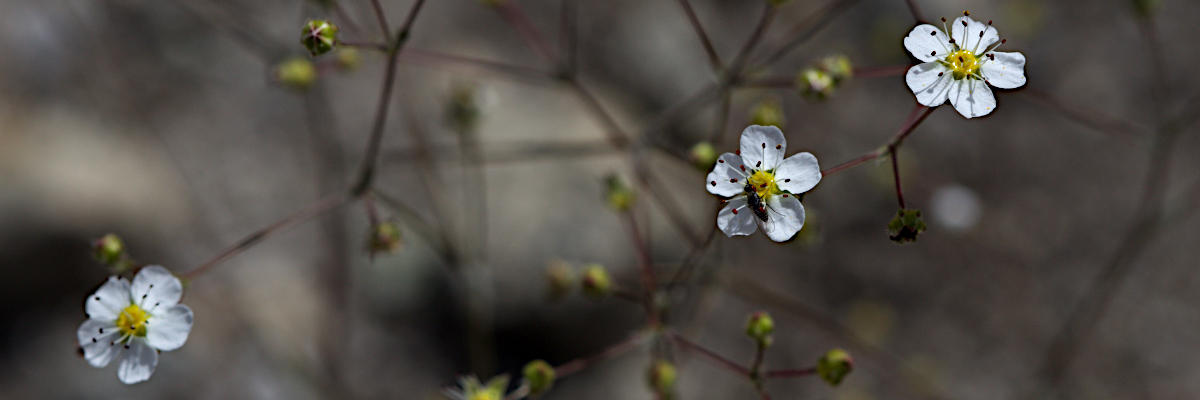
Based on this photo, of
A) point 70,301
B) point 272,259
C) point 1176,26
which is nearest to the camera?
point 70,301

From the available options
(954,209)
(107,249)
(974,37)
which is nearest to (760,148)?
(974,37)

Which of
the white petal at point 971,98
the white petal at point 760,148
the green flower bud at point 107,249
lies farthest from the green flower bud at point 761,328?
the green flower bud at point 107,249

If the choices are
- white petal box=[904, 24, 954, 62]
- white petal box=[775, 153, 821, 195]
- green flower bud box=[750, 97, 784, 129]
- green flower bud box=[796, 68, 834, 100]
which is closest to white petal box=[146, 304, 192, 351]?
white petal box=[775, 153, 821, 195]

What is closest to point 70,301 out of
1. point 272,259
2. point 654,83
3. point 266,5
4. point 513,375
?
point 272,259

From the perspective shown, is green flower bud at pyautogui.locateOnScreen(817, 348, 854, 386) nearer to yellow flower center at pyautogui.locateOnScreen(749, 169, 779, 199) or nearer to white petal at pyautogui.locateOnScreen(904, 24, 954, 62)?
yellow flower center at pyautogui.locateOnScreen(749, 169, 779, 199)

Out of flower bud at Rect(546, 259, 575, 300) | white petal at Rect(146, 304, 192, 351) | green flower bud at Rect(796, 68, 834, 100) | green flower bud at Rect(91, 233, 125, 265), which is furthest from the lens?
flower bud at Rect(546, 259, 575, 300)

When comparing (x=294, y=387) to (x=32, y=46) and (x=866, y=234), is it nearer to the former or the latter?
(x=32, y=46)

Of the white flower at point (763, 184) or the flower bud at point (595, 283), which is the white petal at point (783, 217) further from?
the flower bud at point (595, 283)

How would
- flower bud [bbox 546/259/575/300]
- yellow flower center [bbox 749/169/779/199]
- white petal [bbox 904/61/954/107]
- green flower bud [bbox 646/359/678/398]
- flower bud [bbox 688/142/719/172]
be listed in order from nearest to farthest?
white petal [bbox 904/61/954/107] < yellow flower center [bbox 749/169/779/199] < flower bud [bbox 688/142/719/172] < green flower bud [bbox 646/359/678/398] < flower bud [bbox 546/259/575/300]
